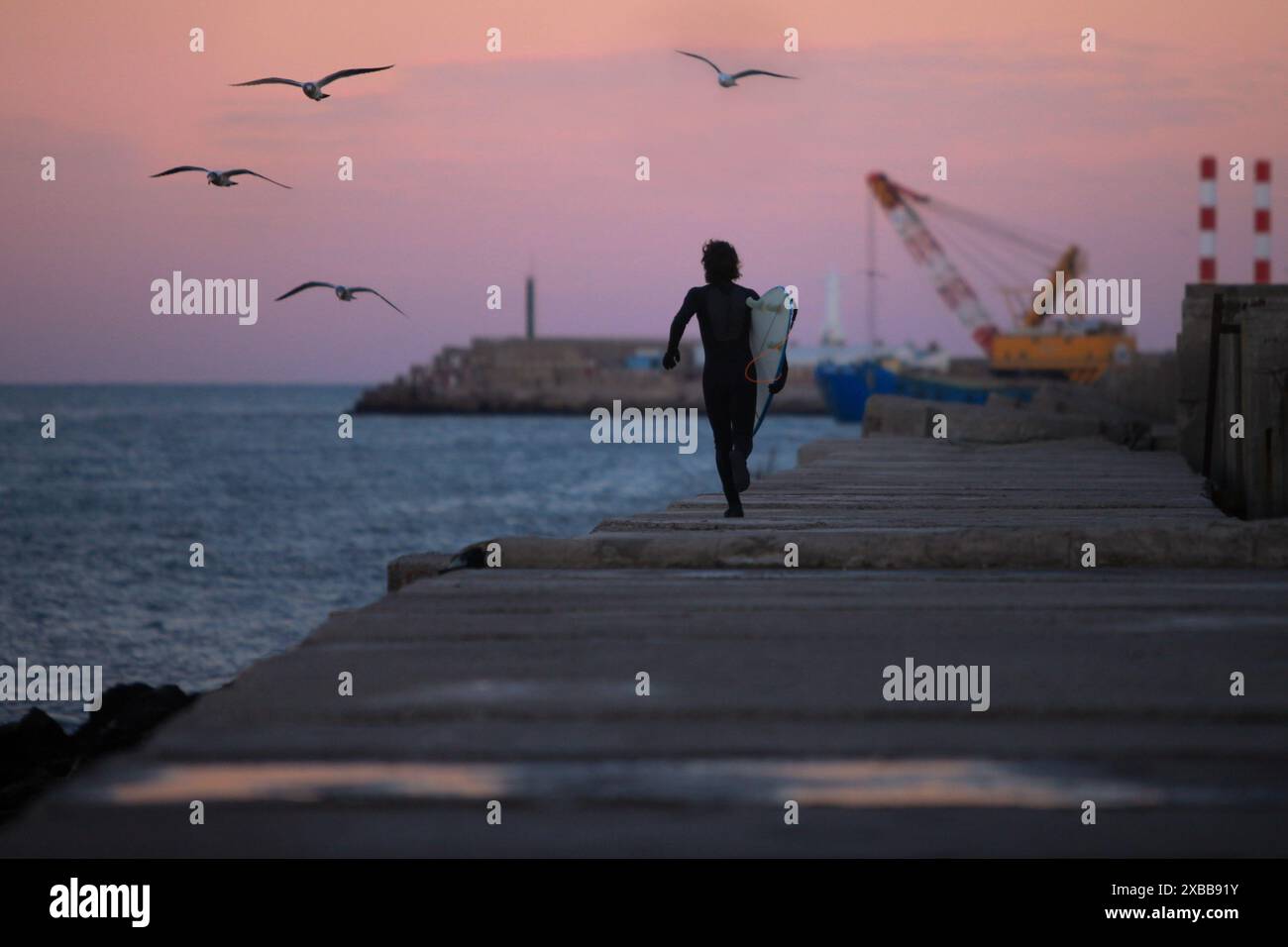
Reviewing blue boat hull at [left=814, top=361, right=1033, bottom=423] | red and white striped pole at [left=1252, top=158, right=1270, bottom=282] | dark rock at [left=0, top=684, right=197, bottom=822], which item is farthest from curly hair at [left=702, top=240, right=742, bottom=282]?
blue boat hull at [left=814, top=361, right=1033, bottom=423]

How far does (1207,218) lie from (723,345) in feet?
161

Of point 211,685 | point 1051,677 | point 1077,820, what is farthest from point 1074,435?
point 1077,820

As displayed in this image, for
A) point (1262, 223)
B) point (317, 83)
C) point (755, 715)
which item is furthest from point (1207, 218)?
point (755, 715)

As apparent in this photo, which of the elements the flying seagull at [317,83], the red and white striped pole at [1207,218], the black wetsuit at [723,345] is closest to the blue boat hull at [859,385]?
the red and white striped pole at [1207,218]

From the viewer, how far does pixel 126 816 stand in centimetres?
294

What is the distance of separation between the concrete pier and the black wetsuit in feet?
7.68

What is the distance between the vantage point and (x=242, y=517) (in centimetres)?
4888

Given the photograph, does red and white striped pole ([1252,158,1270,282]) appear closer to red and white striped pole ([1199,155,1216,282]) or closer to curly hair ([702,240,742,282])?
red and white striped pole ([1199,155,1216,282])

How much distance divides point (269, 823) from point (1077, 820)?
4.82 feet

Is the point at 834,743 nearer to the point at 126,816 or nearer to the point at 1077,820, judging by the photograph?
the point at 1077,820

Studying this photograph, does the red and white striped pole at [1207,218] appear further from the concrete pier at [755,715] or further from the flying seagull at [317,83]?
the concrete pier at [755,715]

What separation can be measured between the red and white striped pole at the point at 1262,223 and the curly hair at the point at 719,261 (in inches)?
1694
